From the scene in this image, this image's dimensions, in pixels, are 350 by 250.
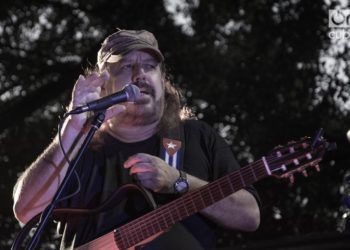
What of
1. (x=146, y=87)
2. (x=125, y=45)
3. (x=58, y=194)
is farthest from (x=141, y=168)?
(x=125, y=45)

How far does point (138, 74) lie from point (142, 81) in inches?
3.1

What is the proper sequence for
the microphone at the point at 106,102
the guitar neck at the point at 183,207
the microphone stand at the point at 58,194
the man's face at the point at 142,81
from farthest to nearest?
the man's face at the point at 142,81 → the guitar neck at the point at 183,207 → the microphone at the point at 106,102 → the microphone stand at the point at 58,194

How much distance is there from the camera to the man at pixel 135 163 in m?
3.15

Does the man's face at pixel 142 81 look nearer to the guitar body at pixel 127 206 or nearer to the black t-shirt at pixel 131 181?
the black t-shirt at pixel 131 181

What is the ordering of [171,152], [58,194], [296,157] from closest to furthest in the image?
[58,194]
[296,157]
[171,152]

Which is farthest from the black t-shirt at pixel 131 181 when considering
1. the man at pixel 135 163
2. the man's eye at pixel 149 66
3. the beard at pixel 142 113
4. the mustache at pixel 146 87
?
the man's eye at pixel 149 66

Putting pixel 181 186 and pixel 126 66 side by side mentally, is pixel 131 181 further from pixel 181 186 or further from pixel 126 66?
pixel 126 66

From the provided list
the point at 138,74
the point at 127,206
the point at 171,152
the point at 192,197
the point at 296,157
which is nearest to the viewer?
the point at 296,157

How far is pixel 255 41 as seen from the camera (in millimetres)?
7988

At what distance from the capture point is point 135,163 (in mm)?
3121

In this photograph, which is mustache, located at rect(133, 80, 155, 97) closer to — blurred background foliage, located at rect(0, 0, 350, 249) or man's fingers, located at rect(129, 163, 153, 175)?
man's fingers, located at rect(129, 163, 153, 175)

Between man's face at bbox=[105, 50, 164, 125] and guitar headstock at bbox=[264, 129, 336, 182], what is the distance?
0.83 m

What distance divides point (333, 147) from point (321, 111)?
16.0 ft

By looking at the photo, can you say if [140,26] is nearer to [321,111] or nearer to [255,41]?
[255,41]
